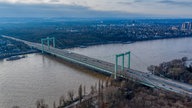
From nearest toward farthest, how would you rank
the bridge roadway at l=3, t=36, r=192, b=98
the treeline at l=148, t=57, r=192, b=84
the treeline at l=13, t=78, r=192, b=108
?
the treeline at l=13, t=78, r=192, b=108, the bridge roadway at l=3, t=36, r=192, b=98, the treeline at l=148, t=57, r=192, b=84

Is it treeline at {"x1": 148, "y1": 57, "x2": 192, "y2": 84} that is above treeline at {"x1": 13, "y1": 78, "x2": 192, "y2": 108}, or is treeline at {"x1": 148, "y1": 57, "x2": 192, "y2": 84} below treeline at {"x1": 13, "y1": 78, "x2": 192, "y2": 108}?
above

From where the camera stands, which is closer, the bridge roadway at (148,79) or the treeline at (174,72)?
the bridge roadway at (148,79)

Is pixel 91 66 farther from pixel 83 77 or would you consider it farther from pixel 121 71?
pixel 121 71

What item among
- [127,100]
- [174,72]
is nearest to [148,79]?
[174,72]

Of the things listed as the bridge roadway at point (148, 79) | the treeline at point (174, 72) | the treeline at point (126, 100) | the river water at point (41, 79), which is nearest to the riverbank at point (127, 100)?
the treeline at point (126, 100)

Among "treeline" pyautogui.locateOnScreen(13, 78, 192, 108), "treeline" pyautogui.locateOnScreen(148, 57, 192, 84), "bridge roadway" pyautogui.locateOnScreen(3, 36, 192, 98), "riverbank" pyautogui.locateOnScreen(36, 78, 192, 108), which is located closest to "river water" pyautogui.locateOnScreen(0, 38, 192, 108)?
"bridge roadway" pyautogui.locateOnScreen(3, 36, 192, 98)

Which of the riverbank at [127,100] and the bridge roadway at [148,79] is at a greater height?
the bridge roadway at [148,79]

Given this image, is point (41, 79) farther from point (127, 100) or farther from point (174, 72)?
point (174, 72)

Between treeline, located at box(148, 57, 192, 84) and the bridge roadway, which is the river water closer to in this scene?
the bridge roadway

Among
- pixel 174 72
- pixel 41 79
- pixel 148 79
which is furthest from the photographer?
pixel 41 79

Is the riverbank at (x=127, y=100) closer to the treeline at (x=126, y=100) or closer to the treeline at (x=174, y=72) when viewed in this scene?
the treeline at (x=126, y=100)

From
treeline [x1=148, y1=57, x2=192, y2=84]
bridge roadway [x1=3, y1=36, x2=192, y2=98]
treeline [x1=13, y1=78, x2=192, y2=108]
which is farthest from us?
treeline [x1=148, y1=57, x2=192, y2=84]

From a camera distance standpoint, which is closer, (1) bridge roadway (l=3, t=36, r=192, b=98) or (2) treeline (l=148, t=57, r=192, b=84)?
(1) bridge roadway (l=3, t=36, r=192, b=98)
